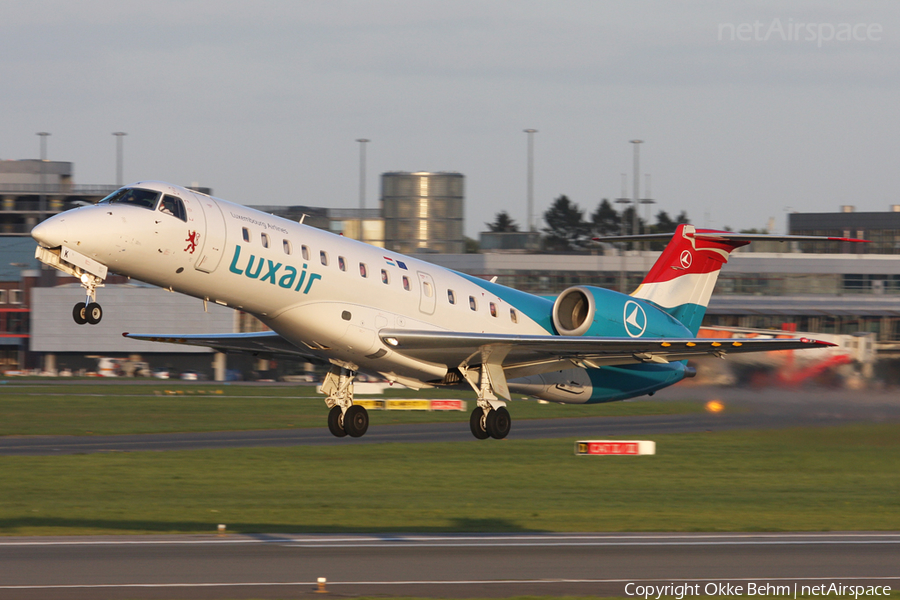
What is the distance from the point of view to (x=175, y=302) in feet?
239

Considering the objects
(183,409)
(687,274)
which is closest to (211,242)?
(687,274)

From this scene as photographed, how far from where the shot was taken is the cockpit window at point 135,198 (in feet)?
59.5

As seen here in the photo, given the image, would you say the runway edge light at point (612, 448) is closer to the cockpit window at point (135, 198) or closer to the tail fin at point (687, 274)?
the tail fin at point (687, 274)

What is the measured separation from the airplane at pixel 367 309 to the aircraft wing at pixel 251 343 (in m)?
0.05

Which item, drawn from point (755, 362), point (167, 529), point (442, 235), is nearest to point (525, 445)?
point (755, 362)

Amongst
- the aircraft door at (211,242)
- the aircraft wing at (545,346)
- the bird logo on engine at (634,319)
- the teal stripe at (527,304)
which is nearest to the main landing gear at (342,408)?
the aircraft wing at (545,346)

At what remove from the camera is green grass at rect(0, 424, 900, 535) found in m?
27.6

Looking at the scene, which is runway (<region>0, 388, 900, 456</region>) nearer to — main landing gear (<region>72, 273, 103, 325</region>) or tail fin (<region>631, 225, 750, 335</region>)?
A: tail fin (<region>631, 225, 750, 335</region>)

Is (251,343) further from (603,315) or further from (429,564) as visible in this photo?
(603,315)

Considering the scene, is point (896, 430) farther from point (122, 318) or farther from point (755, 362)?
point (122, 318)

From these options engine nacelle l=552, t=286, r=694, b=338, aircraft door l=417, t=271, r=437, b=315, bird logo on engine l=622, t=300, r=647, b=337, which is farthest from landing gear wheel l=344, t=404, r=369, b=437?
bird logo on engine l=622, t=300, r=647, b=337

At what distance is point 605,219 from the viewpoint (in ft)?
474

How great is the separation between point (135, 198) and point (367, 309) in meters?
4.96

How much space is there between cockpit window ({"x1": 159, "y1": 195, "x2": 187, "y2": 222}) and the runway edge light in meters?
24.4
